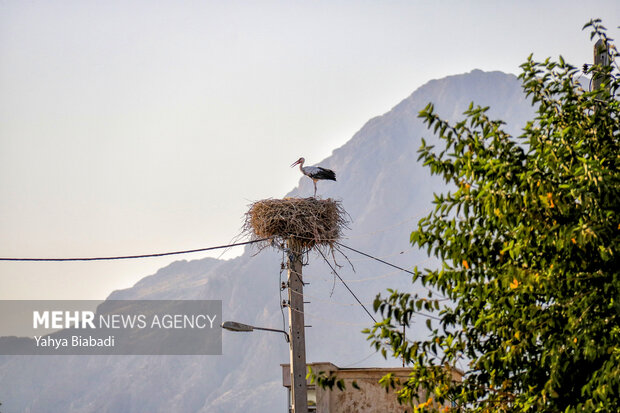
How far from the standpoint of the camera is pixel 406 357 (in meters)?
10.2

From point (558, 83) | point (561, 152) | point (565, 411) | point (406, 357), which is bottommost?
point (565, 411)

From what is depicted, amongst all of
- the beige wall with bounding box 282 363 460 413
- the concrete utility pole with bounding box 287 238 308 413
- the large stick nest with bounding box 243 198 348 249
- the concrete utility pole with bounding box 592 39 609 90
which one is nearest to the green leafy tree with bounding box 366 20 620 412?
the concrete utility pole with bounding box 592 39 609 90

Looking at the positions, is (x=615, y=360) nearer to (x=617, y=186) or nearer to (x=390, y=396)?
(x=617, y=186)

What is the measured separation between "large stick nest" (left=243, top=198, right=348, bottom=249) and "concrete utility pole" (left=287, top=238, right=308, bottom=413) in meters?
0.63

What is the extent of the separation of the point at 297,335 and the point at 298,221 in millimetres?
2544

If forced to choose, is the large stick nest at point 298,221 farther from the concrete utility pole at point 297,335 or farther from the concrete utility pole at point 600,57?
the concrete utility pole at point 600,57

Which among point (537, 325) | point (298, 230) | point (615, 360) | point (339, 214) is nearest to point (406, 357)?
point (537, 325)

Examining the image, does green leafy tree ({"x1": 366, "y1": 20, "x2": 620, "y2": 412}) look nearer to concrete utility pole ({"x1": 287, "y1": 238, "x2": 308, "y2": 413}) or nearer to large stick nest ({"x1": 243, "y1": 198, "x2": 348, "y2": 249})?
concrete utility pole ({"x1": 287, "y1": 238, "x2": 308, "y2": 413})

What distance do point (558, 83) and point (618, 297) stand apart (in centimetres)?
298

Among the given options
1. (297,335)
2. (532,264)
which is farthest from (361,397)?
(532,264)

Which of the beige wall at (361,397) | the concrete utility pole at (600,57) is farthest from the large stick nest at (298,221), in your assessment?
the concrete utility pole at (600,57)

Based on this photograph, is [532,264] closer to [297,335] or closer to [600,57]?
[600,57]

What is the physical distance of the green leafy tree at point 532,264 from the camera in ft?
29.6

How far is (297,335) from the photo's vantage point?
57.0ft
